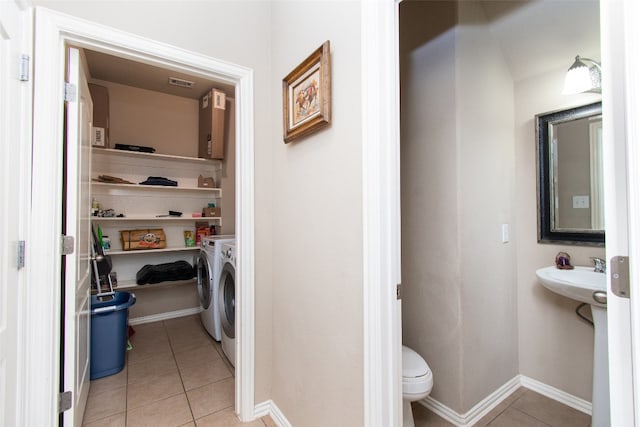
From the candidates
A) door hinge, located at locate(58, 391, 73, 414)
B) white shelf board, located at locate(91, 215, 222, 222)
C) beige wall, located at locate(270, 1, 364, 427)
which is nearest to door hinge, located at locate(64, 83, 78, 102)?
beige wall, located at locate(270, 1, 364, 427)

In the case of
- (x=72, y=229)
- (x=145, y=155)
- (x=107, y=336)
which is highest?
(x=145, y=155)

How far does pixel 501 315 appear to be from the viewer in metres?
1.91

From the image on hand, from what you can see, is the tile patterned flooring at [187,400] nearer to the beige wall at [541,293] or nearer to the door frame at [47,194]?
the beige wall at [541,293]

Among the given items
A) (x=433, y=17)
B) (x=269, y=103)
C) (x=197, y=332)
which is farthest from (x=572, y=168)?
(x=197, y=332)

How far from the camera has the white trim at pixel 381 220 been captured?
1.03m

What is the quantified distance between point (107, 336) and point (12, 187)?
1.60 meters

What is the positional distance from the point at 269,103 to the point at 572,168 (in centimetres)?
199

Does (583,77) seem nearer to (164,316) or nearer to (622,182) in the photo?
(622,182)

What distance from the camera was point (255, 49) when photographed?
5.79 feet

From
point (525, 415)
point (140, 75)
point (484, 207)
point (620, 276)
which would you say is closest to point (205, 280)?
point (140, 75)

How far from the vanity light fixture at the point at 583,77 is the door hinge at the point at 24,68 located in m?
2.72

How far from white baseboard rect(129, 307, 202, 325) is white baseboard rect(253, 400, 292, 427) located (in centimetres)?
210

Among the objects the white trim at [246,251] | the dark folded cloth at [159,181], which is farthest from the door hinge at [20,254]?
the dark folded cloth at [159,181]

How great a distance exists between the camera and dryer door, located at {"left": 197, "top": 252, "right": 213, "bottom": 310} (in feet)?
9.09
